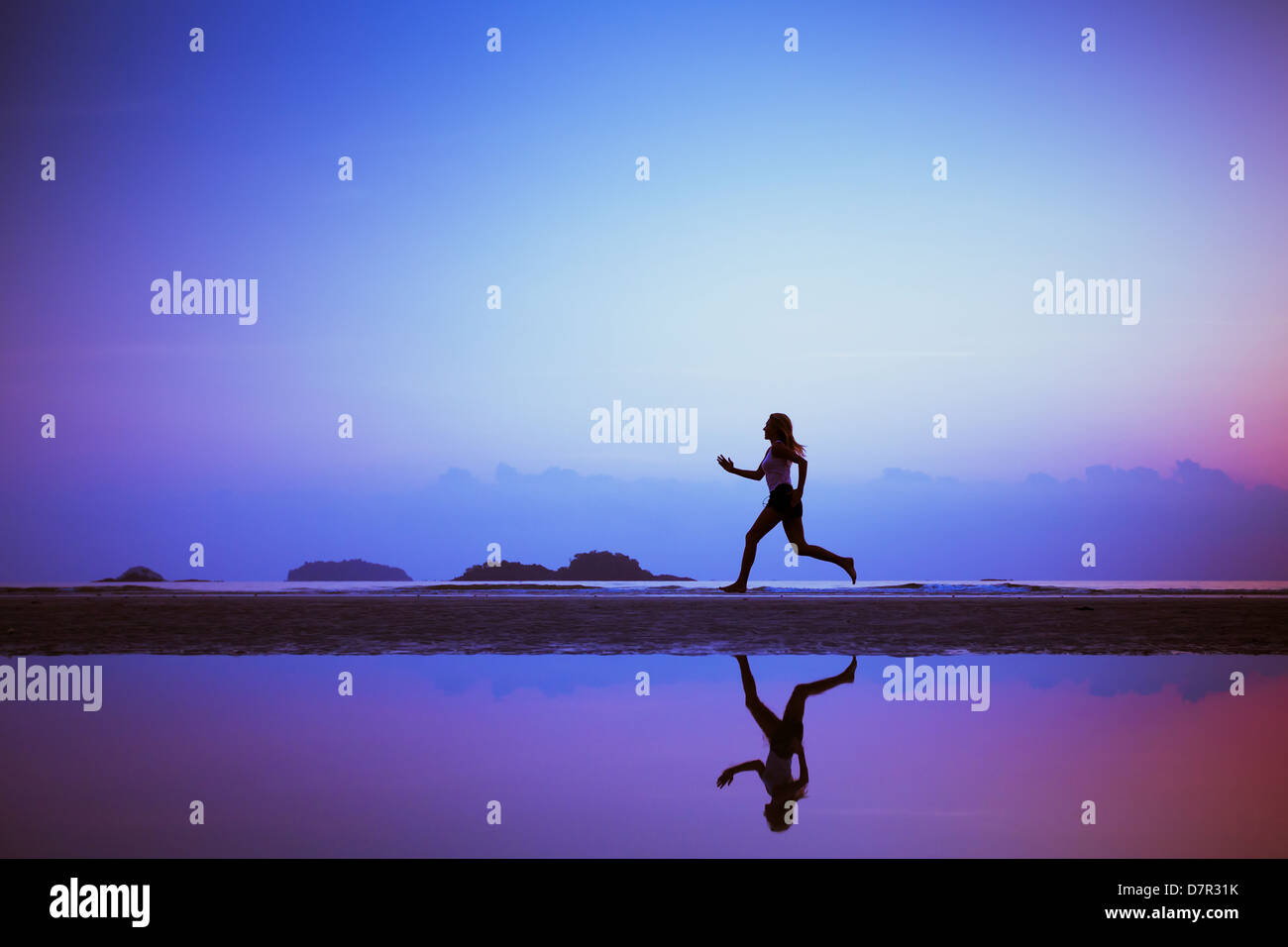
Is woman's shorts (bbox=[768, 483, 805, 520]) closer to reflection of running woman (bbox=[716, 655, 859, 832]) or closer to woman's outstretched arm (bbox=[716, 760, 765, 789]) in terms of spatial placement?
reflection of running woman (bbox=[716, 655, 859, 832])

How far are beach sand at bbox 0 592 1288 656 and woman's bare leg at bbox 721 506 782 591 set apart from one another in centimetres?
62

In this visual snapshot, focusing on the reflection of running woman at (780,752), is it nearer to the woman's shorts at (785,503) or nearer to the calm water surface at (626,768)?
the calm water surface at (626,768)

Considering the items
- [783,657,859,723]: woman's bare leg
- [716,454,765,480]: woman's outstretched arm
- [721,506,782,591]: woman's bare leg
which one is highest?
[716,454,765,480]: woman's outstretched arm

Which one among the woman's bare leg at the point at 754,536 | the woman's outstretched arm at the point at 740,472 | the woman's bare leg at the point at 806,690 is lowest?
the woman's bare leg at the point at 806,690

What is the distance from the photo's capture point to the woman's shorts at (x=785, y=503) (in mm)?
12898

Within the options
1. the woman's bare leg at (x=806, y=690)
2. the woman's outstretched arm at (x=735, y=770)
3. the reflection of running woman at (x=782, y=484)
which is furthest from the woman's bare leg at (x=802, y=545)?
the woman's outstretched arm at (x=735, y=770)

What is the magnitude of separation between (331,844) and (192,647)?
6.44m

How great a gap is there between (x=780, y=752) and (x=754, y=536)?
922 cm

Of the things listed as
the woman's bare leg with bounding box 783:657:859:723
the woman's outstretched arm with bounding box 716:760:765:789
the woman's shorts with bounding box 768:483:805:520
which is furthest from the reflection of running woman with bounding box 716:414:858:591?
the woman's outstretched arm with bounding box 716:760:765:789

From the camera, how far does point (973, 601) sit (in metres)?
12.9

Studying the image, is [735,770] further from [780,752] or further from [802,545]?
[802,545]

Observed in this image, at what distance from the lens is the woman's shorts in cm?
1290

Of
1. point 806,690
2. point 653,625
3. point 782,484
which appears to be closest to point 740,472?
point 782,484
